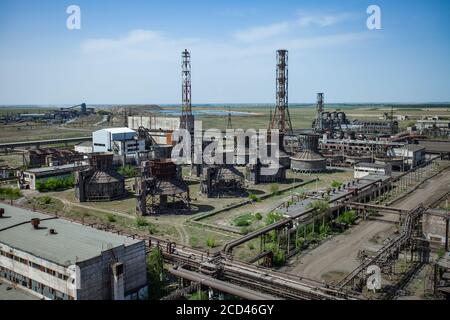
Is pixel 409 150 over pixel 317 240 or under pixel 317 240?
over

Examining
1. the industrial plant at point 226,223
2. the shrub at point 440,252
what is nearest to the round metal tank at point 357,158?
the industrial plant at point 226,223

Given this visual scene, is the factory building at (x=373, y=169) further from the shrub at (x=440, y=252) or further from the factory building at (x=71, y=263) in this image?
the factory building at (x=71, y=263)

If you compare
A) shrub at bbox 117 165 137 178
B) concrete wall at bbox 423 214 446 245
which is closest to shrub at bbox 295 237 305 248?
concrete wall at bbox 423 214 446 245

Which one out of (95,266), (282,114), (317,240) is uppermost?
(282,114)

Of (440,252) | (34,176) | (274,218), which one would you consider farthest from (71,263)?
(34,176)

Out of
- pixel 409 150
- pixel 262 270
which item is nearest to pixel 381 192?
pixel 409 150

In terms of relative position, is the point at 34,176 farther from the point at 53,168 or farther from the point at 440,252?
the point at 440,252

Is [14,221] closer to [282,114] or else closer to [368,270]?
[368,270]
